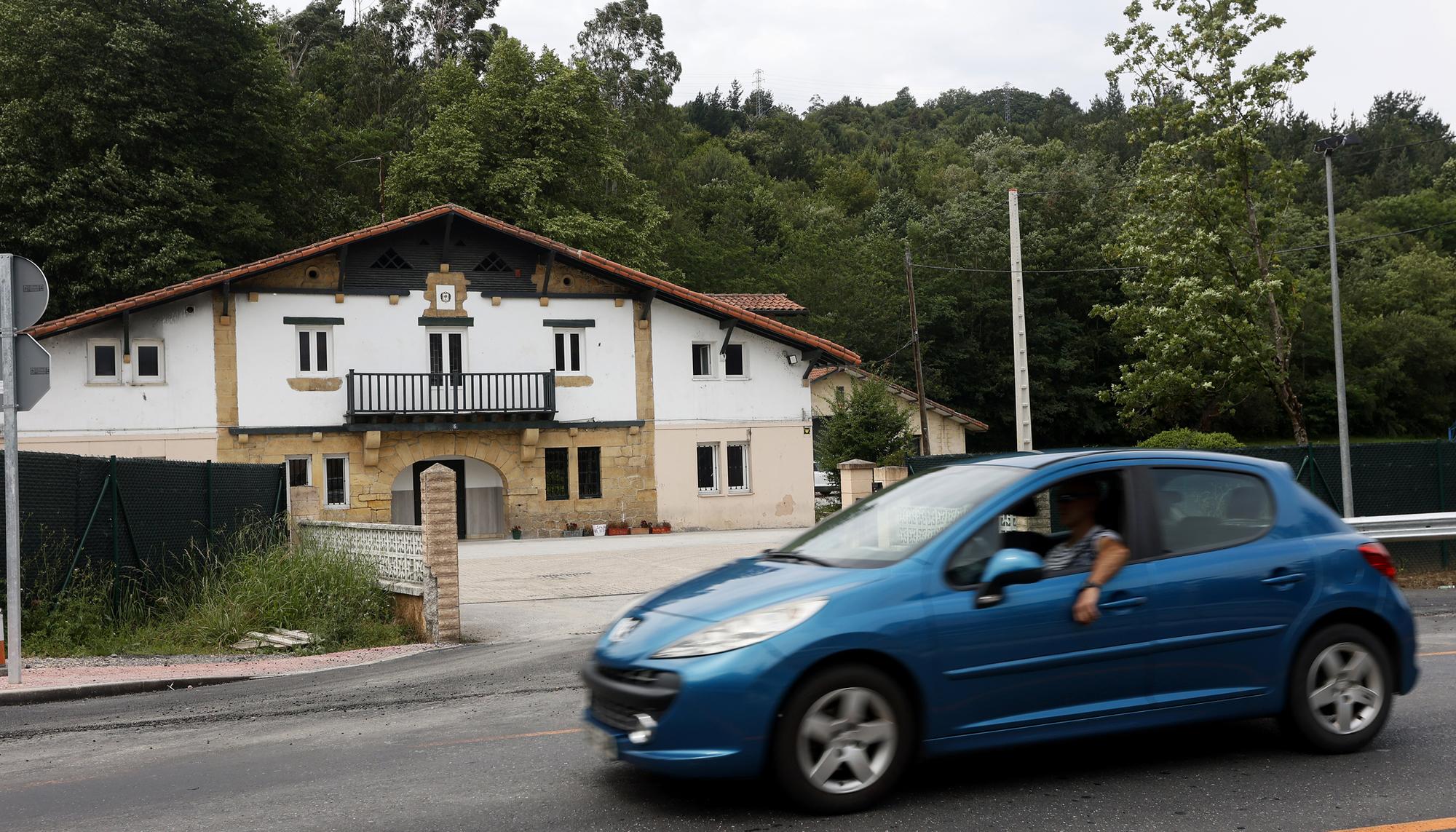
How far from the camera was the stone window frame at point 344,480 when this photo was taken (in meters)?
A: 33.2

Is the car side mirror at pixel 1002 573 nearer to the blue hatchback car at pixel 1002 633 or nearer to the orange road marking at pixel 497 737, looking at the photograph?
the blue hatchback car at pixel 1002 633

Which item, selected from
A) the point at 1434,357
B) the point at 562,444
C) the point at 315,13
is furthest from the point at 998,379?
the point at 315,13

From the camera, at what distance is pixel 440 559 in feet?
43.2

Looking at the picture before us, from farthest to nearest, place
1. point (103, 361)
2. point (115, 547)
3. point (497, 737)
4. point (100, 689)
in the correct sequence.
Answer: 1. point (103, 361)
2. point (115, 547)
3. point (100, 689)
4. point (497, 737)

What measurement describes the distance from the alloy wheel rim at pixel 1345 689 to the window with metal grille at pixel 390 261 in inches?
1216

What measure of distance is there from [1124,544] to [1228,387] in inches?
1275

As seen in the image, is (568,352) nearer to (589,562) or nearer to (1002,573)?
(589,562)

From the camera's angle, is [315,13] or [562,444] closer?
[562,444]

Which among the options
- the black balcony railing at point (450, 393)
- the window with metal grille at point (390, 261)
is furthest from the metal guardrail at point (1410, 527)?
the window with metal grille at point (390, 261)

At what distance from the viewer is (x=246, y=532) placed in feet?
49.4

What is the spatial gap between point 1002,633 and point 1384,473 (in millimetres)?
16326

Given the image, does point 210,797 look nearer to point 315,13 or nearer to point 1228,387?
point 1228,387

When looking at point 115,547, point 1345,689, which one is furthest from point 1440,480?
point 115,547

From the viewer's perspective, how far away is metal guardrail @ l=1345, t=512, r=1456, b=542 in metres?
14.9
